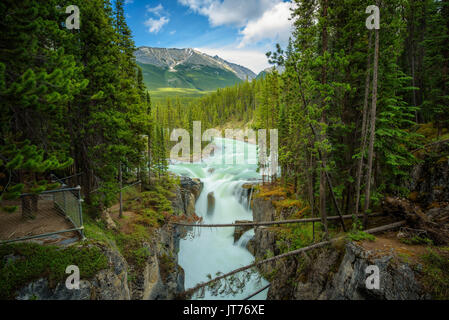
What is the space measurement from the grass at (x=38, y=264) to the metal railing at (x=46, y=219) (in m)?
0.48

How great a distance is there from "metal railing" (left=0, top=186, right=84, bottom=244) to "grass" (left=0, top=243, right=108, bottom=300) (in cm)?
48

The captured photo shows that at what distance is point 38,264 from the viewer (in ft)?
19.4

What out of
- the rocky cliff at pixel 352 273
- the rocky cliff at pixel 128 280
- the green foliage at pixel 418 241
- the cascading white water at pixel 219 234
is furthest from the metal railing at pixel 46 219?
the green foliage at pixel 418 241

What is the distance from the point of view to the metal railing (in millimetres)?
6810

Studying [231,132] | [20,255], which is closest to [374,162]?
[20,255]

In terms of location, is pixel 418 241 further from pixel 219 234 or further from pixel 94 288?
pixel 219 234

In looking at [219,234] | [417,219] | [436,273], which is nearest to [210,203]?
[219,234]

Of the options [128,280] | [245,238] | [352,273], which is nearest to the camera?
[352,273]

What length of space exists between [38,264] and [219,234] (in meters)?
18.6

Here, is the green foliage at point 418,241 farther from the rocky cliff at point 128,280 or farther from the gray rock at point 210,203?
the gray rock at point 210,203

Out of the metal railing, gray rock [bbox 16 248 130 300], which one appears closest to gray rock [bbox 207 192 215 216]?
gray rock [bbox 16 248 130 300]

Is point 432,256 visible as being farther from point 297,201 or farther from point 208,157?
point 208,157

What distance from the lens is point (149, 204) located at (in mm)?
15930
